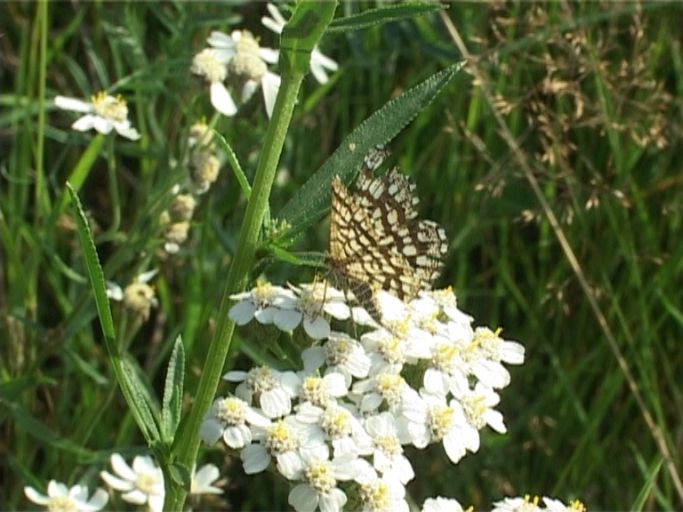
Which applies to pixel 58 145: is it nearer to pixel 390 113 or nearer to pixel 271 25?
pixel 271 25

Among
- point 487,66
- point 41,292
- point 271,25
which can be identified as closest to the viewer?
Answer: point 271,25

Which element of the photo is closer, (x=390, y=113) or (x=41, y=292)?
(x=390, y=113)

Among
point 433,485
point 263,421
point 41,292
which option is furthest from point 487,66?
point 263,421

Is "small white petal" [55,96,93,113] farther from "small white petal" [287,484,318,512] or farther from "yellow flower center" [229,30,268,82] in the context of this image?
"small white petal" [287,484,318,512]

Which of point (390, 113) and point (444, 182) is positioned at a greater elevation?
point (390, 113)

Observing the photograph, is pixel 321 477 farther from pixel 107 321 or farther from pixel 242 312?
pixel 107 321
